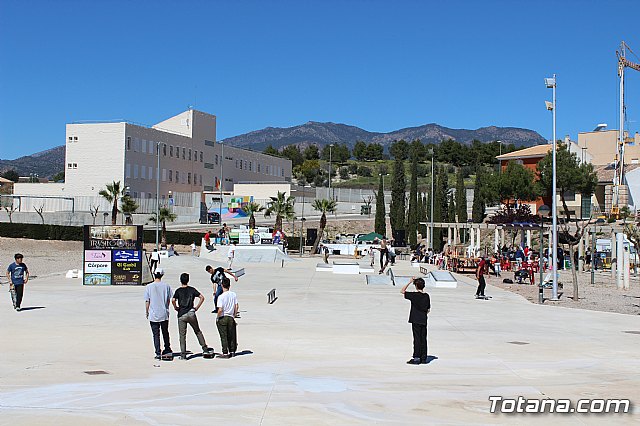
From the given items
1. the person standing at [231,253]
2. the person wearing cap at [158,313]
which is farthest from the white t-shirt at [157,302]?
the person standing at [231,253]

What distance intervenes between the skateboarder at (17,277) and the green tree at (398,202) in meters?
63.2

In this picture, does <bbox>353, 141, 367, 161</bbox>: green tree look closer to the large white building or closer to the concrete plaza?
the large white building

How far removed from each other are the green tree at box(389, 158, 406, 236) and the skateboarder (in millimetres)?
63232

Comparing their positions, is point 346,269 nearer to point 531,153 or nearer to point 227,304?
point 227,304

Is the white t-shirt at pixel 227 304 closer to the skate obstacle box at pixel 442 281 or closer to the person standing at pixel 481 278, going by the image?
the person standing at pixel 481 278

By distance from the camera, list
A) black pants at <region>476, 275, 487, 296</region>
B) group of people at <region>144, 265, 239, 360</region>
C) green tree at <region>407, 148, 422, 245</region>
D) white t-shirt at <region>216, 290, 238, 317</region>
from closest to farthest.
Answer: group of people at <region>144, 265, 239, 360</region>
white t-shirt at <region>216, 290, 238, 317</region>
black pants at <region>476, 275, 487, 296</region>
green tree at <region>407, 148, 422, 245</region>

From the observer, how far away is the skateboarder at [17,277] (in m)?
19.7

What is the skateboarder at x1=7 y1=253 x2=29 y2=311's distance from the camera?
19719mm

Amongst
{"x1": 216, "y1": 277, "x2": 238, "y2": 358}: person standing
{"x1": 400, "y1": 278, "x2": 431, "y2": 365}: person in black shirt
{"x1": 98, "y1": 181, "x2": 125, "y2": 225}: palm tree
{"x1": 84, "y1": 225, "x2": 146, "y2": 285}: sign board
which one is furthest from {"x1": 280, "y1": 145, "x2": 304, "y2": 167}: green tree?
{"x1": 400, "y1": 278, "x2": 431, "y2": 365}: person in black shirt

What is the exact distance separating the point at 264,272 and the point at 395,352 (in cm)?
2689

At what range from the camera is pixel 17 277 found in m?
19.9

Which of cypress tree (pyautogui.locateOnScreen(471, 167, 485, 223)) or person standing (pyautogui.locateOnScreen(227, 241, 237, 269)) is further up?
cypress tree (pyautogui.locateOnScreen(471, 167, 485, 223))

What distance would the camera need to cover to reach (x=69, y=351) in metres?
13.6

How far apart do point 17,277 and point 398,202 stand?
64614 mm
